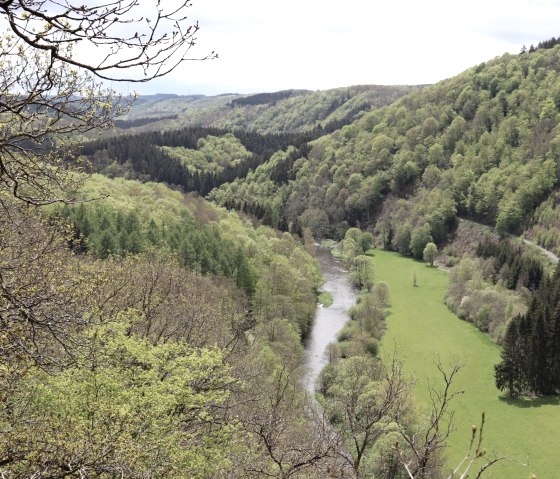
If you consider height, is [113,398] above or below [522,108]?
below

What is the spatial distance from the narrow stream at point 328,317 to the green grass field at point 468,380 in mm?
6866

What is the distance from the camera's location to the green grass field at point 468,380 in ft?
138

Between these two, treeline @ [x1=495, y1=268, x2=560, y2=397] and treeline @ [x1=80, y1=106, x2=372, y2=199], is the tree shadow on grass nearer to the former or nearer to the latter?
treeline @ [x1=495, y1=268, x2=560, y2=397]

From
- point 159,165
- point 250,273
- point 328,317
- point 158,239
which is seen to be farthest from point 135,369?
point 159,165

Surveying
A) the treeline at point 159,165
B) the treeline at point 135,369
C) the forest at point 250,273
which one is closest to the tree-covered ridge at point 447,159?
the forest at point 250,273

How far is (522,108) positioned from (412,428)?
12125 centimetres

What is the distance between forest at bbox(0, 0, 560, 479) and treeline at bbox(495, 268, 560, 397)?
21cm

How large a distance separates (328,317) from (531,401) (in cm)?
2942

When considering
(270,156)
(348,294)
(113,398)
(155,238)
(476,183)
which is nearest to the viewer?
(113,398)

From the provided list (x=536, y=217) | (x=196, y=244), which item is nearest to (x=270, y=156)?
(x=536, y=217)

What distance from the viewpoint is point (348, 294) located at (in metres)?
87.5

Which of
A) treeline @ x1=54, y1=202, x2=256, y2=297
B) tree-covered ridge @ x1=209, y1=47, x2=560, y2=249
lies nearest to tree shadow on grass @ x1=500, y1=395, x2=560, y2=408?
treeline @ x1=54, y1=202, x2=256, y2=297

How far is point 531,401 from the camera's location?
171ft

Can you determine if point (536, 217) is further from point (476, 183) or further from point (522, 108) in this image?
point (522, 108)
